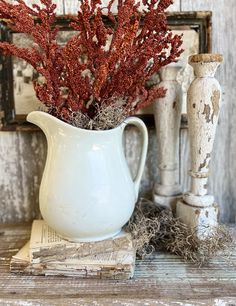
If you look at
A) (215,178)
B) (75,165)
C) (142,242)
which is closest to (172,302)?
(142,242)

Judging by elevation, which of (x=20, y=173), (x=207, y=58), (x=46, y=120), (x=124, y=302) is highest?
(x=207, y=58)

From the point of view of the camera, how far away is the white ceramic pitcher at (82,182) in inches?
24.1

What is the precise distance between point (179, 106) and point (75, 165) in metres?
0.26

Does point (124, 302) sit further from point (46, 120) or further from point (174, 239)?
point (46, 120)

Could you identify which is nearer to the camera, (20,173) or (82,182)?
(82,182)

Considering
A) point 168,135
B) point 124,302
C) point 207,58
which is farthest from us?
point 168,135

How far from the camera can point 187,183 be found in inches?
33.0

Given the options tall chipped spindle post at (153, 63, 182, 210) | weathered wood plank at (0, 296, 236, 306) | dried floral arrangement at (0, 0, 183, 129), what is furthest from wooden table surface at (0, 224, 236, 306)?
dried floral arrangement at (0, 0, 183, 129)

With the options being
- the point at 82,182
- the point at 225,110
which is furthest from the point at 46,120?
the point at 225,110

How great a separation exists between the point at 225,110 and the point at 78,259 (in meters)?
0.45

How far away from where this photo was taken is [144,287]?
570 millimetres

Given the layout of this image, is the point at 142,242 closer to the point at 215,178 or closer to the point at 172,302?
the point at 172,302

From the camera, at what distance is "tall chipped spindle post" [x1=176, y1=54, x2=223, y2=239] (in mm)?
653

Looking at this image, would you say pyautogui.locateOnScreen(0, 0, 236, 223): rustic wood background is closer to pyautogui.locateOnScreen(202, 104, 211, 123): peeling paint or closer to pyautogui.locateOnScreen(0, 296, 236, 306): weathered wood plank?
pyautogui.locateOnScreen(202, 104, 211, 123): peeling paint
